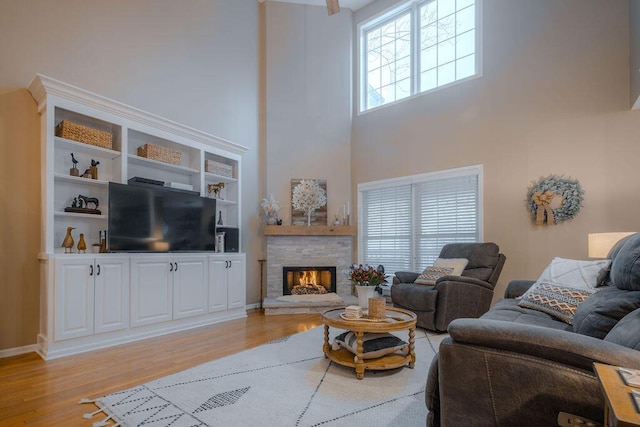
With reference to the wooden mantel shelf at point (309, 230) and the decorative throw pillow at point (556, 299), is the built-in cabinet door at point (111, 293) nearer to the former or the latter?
the wooden mantel shelf at point (309, 230)

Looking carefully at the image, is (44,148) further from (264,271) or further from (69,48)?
(264,271)

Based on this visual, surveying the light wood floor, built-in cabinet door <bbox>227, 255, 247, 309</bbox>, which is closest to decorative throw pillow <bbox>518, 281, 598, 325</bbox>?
the light wood floor

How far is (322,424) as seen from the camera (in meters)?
2.01

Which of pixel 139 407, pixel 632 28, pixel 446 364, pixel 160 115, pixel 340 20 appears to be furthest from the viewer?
pixel 340 20

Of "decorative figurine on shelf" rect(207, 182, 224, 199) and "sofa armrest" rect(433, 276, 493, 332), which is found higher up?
"decorative figurine on shelf" rect(207, 182, 224, 199)

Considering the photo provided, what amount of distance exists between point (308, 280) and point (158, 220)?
274 centimetres

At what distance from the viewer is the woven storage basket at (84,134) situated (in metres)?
3.52

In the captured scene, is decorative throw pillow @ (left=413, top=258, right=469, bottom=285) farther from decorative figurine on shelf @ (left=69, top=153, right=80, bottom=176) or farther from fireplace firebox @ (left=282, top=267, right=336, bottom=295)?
decorative figurine on shelf @ (left=69, top=153, right=80, bottom=176)

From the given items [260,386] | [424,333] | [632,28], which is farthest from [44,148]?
[632,28]

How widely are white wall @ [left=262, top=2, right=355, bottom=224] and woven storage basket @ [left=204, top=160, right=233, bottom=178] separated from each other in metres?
0.85

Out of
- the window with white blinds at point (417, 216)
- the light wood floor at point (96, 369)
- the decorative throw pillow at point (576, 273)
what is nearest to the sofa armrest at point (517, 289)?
the decorative throw pillow at point (576, 273)

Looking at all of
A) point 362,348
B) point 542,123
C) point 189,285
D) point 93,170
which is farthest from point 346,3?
point 362,348

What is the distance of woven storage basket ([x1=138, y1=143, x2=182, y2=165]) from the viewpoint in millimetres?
4266

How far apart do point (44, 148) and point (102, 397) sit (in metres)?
2.40
